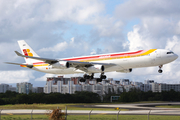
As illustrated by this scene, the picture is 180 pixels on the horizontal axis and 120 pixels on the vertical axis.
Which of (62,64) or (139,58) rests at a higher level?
(139,58)

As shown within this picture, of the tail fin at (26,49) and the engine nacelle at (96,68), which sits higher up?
the tail fin at (26,49)

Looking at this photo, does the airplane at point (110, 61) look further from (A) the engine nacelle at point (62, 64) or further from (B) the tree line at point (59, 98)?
(B) the tree line at point (59, 98)

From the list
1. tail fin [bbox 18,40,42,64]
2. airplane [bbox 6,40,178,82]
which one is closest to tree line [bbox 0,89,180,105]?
tail fin [bbox 18,40,42,64]

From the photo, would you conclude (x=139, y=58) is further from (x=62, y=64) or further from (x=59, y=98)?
(x=59, y=98)

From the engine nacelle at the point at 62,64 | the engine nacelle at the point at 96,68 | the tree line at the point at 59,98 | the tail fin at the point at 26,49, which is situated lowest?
the tree line at the point at 59,98

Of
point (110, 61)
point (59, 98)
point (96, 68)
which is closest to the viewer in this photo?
point (110, 61)

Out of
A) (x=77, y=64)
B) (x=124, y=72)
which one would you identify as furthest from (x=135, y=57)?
(x=77, y=64)

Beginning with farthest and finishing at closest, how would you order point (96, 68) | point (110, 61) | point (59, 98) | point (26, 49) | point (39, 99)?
point (59, 98)
point (39, 99)
point (26, 49)
point (96, 68)
point (110, 61)

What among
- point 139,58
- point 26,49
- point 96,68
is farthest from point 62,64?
point 26,49


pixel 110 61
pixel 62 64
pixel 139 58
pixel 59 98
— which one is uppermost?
pixel 139 58

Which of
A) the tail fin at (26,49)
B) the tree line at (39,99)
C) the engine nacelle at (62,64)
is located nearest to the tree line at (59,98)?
the tree line at (39,99)

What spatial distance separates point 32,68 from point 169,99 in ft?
239

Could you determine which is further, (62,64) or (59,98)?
(59,98)

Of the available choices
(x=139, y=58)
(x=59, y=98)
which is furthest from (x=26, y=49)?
(x=59, y=98)
